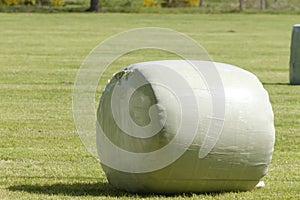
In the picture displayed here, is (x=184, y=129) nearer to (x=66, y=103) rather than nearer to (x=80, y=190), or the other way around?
(x=80, y=190)

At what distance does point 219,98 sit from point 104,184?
160 centimetres

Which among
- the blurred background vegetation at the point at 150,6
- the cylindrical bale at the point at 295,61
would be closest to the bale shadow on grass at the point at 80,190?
the cylindrical bale at the point at 295,61

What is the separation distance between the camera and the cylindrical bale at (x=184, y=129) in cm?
732

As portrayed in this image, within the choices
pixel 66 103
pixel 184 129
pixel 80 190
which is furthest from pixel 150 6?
pixel 184 129

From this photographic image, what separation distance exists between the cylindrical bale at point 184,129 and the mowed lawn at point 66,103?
19cm

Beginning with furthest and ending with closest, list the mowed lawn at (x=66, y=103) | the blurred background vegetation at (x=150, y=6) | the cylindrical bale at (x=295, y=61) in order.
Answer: the blurred background vegetation at (x=150, y=6), the cylindrical bale at (x=295, y=61), the mowed lawn at (x=66, y=103)

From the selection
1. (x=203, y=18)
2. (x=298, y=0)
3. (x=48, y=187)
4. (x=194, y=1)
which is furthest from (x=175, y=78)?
(x=298, y=0)

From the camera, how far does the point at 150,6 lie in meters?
62.7

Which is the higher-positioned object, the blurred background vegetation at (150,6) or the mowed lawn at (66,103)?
the mowed lawn at (66,103)

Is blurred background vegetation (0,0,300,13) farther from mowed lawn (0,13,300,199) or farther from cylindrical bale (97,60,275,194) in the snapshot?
cylindrical bale (97,60,275,194)

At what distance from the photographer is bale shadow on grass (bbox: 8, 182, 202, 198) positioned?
25.5 feet

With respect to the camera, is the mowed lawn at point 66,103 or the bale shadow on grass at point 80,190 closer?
the bale shadow on grass at point 80,190

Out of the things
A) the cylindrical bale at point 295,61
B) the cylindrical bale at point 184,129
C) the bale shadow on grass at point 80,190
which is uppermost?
the cylindrical bale at point 184,129

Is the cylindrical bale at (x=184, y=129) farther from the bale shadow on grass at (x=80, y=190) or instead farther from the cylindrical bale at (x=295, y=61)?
the cylindrical bale at (x=295, y=61)
